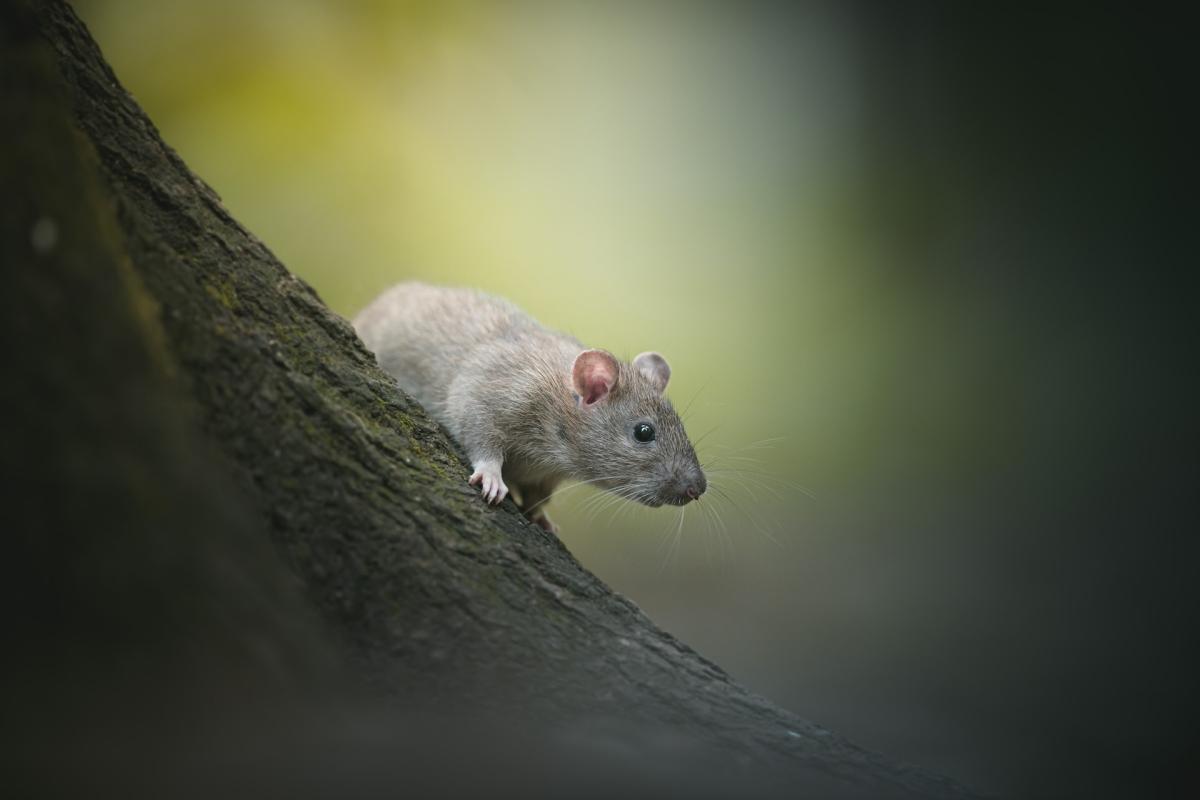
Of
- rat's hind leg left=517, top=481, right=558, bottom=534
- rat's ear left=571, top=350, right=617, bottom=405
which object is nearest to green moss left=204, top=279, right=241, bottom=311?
rat's ear left=571, top=350, right=617, bottom=405

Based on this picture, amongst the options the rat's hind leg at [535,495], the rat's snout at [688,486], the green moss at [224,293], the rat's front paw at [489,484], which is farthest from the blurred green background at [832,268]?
the green moss at [224,293]

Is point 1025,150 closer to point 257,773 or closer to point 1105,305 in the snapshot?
point 1105,305

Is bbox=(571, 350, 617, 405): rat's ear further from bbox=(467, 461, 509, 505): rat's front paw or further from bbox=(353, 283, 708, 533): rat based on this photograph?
bbox=(467, 461, 509, 505): rat's front paw

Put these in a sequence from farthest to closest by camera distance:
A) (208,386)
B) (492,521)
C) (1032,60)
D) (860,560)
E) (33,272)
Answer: (860,560), (1032,60), (492,521), (208,386), (33,272)

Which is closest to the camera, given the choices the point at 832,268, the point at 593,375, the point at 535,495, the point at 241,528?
the point at 241,528

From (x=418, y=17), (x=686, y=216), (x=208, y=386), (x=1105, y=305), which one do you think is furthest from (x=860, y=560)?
(x=208, y=386)

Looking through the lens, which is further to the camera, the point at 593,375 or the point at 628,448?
the point at 628,448


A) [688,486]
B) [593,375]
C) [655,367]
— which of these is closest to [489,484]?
[593,375]

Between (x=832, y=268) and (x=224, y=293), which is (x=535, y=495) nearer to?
(x=224, y=293)
